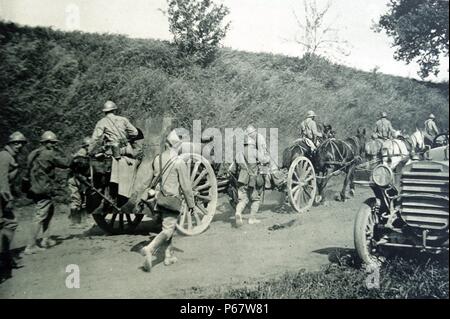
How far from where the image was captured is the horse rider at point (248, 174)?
28.4ft

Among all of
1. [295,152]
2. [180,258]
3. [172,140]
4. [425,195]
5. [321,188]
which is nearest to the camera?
[425,195]

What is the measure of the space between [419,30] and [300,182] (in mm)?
4085

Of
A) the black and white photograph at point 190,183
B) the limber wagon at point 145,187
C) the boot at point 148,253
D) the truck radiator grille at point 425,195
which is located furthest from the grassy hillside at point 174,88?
the boot at point 148,253

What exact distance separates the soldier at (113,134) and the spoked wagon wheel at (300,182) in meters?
3.87

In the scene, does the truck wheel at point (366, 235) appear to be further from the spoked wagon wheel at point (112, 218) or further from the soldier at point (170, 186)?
the spoked wagon wheel at point (112, 218)

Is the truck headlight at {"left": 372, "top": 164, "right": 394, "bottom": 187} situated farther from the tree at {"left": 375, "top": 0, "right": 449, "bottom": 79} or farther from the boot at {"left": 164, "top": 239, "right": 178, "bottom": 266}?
the boot at {"left": 164, "top": 239, "right": 178, "bottom": 266}

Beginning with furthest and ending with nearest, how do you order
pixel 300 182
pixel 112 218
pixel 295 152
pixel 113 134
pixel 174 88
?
pixel 174 88 → pixel 295 152 → pixel 300 182 → pixel 112 218 → pixel 113 134

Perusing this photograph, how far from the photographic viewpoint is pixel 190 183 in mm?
6039

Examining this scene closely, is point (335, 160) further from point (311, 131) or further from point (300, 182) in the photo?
point (300, 182)

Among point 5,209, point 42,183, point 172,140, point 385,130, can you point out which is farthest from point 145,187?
point 385,130
